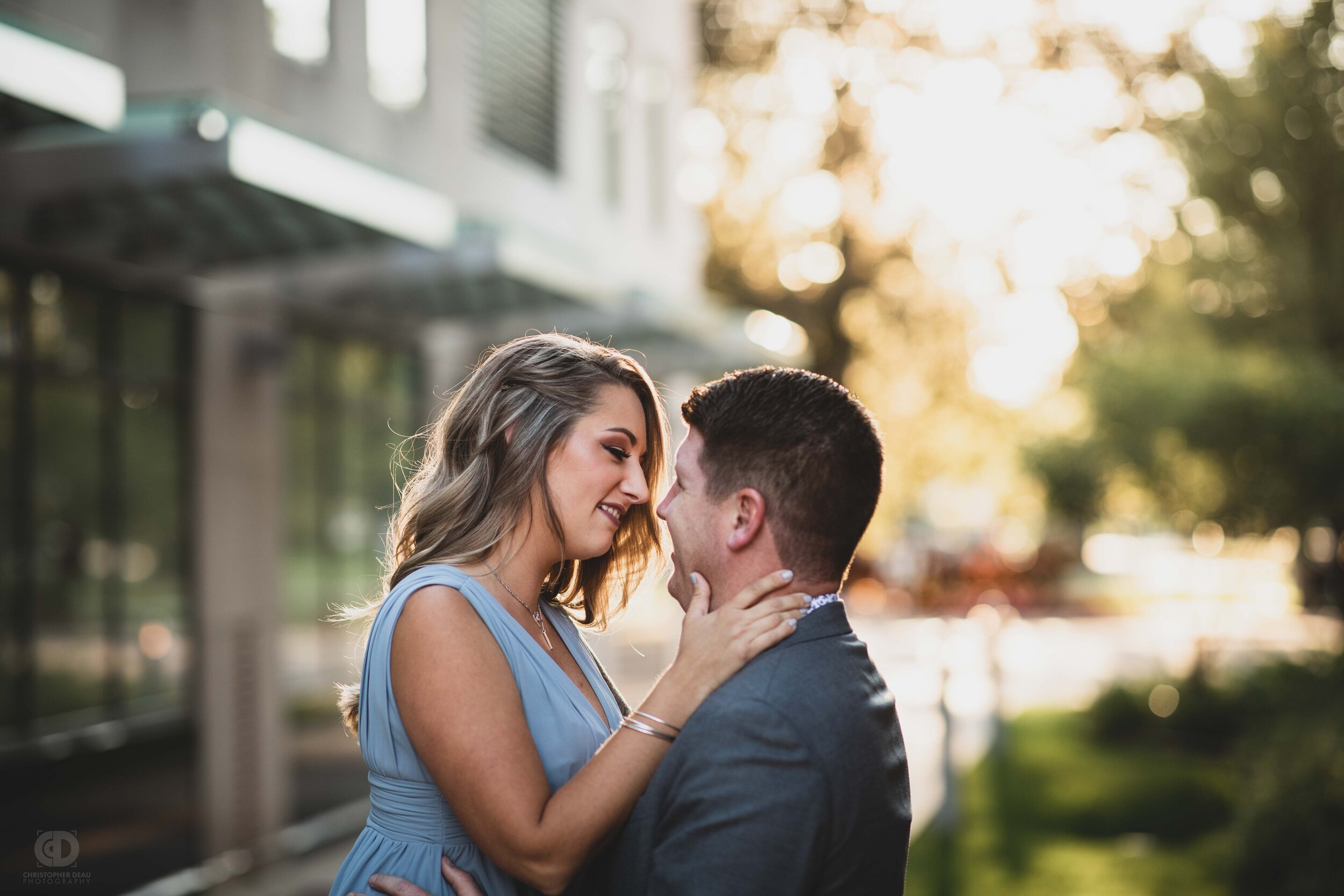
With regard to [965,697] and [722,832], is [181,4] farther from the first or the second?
[965,697]

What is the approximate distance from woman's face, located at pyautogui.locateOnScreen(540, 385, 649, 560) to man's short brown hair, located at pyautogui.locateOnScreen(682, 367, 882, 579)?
19.2 inches

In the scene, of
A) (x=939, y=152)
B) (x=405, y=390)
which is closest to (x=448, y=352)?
(x=405, y=390)

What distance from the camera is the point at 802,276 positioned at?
26531 mm

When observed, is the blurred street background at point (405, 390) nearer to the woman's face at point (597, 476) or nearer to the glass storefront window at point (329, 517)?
the glass storefront window at point (329, 517)

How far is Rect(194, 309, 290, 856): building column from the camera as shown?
8219 mm

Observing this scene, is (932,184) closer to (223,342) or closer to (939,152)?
(939,152)

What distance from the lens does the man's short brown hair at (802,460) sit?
2.32 metres

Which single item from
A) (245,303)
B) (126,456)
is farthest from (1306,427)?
(126,456)

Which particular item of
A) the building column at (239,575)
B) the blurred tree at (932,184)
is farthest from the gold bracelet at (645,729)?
the blurred tree at (932,184)

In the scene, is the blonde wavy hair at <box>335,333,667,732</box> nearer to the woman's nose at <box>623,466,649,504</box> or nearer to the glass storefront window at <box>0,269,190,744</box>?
the woman's nose at <box>623,466,649,504</box>

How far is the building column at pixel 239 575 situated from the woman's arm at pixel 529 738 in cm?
647

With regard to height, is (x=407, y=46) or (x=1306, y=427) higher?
(x=407, y=46)

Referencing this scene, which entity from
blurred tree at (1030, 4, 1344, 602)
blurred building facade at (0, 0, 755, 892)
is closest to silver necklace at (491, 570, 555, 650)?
blurred building facade at (0, 0, 755, 892)

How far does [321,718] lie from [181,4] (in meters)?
6.10
